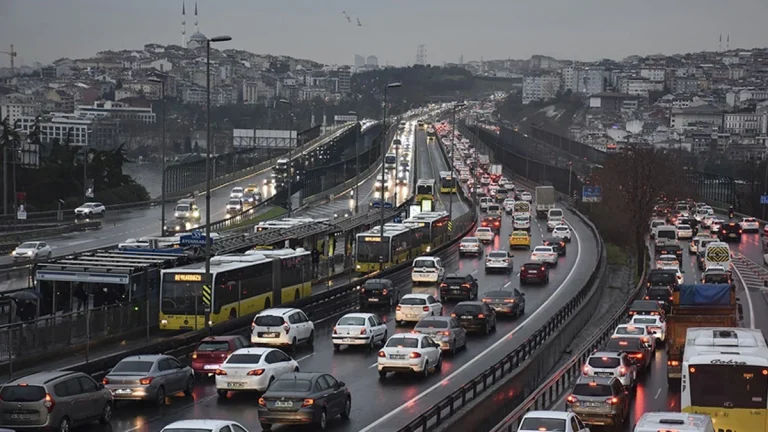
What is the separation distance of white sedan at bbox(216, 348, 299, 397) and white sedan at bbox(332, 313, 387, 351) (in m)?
7.81

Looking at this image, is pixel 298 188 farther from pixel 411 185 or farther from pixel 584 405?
pixel 584 405

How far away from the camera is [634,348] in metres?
33.6

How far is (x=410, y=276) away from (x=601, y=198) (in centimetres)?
4442

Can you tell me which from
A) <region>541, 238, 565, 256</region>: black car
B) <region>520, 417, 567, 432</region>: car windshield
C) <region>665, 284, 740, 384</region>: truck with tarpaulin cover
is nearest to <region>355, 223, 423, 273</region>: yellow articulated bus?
<region>541, 238, 565, 256</region>: black car

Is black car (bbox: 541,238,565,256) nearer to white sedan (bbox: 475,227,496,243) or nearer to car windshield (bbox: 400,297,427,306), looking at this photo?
white sedan (bbox: 475,227,496,243)

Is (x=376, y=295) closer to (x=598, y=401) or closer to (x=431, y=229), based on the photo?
(x=598, y=401)

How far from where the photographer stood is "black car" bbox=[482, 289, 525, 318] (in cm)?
4506

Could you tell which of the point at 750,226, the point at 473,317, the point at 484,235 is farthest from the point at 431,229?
the point at 473,317

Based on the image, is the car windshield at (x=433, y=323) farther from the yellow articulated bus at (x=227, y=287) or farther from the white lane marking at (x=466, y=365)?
the yellow articulated bus at (x=227, y=287)

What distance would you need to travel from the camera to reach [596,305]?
52.1m

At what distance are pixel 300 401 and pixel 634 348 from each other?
13.3m

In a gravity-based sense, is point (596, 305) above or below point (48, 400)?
below

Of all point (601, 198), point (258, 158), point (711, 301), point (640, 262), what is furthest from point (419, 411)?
point (258, 158)

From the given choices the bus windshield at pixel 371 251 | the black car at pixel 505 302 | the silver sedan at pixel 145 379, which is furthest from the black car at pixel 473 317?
the bus windshield at pixel 371 251
